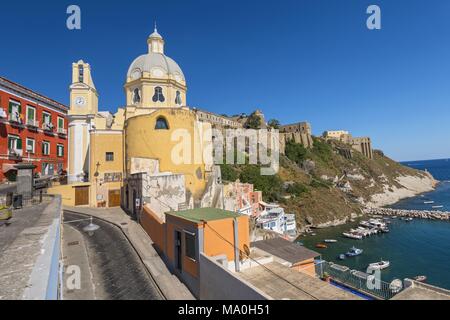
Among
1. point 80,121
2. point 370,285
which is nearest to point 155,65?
point 80,121

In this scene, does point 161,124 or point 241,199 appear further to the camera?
point 241,199

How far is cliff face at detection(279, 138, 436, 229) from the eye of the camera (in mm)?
51656

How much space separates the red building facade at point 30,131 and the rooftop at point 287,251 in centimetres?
2093

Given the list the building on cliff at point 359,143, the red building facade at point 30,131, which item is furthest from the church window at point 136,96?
the building on cliff at point 359,143

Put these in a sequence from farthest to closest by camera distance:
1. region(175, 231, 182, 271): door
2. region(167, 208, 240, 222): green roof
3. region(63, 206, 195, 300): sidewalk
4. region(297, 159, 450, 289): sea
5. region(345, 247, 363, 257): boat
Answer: region(345, 247, 363, 257): boat, region(297, 159, 450, 289): sea, region(175, 231, 182, 271): door, region(167, 208, 240, 222): green roof, region(63, 206, 195, 300): sidewalk

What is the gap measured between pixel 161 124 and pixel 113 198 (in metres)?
8.81

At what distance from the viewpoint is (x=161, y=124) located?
2423 centimetres

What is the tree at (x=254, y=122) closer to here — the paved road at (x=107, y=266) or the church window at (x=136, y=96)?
the church window at (x=136, y=96)

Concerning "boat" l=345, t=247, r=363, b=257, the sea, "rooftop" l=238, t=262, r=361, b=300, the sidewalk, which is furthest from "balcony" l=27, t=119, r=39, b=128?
"boat" l=345, t=247, r=363, b=257

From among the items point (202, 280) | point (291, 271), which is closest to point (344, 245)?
point (291, 271)

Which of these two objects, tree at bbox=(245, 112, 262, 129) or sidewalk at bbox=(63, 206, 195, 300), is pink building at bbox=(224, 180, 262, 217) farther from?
tree at bbox=(245, 112, 262, 129)

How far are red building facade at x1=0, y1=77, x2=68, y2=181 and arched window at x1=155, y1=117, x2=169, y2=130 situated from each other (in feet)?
34.8

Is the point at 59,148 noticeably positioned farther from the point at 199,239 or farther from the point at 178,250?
the point at 199,239
